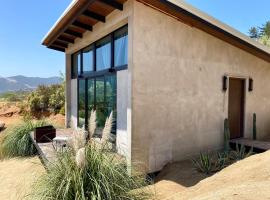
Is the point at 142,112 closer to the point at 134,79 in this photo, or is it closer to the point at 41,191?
the point at 134,79

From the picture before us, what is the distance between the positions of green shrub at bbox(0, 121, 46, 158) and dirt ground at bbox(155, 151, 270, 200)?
514 centimetres

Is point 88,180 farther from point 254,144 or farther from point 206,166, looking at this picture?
point 254,144

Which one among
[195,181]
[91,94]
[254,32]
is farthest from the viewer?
[254,32]

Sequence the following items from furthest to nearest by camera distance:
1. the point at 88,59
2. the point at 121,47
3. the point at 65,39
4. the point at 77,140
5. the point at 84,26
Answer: the point at 65,39 < the point at 88,59 < the point at 84,26 < the point at 121,47 < the point at 77,140

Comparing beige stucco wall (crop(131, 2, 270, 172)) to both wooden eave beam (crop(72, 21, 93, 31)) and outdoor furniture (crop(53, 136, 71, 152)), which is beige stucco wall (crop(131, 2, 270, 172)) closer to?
outdoor furniture (crop(53, 136, 71, 152))

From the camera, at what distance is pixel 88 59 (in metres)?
10.5

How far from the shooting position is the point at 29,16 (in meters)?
24.6

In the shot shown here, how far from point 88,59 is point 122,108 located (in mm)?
3950

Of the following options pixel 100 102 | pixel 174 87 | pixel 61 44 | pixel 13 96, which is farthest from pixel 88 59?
pixel 13 96

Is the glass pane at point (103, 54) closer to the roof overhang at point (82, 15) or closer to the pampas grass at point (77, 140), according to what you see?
the roof overhang at point (82, 15)

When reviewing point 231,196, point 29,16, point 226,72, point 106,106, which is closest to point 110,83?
point 106,106

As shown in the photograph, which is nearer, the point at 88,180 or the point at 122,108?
the point at 88,180

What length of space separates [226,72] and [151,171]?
4.15 meters

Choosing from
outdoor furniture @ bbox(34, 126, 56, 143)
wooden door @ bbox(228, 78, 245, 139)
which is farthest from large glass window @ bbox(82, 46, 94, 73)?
wooden door @ bbox(228, 78, 245, 139)
